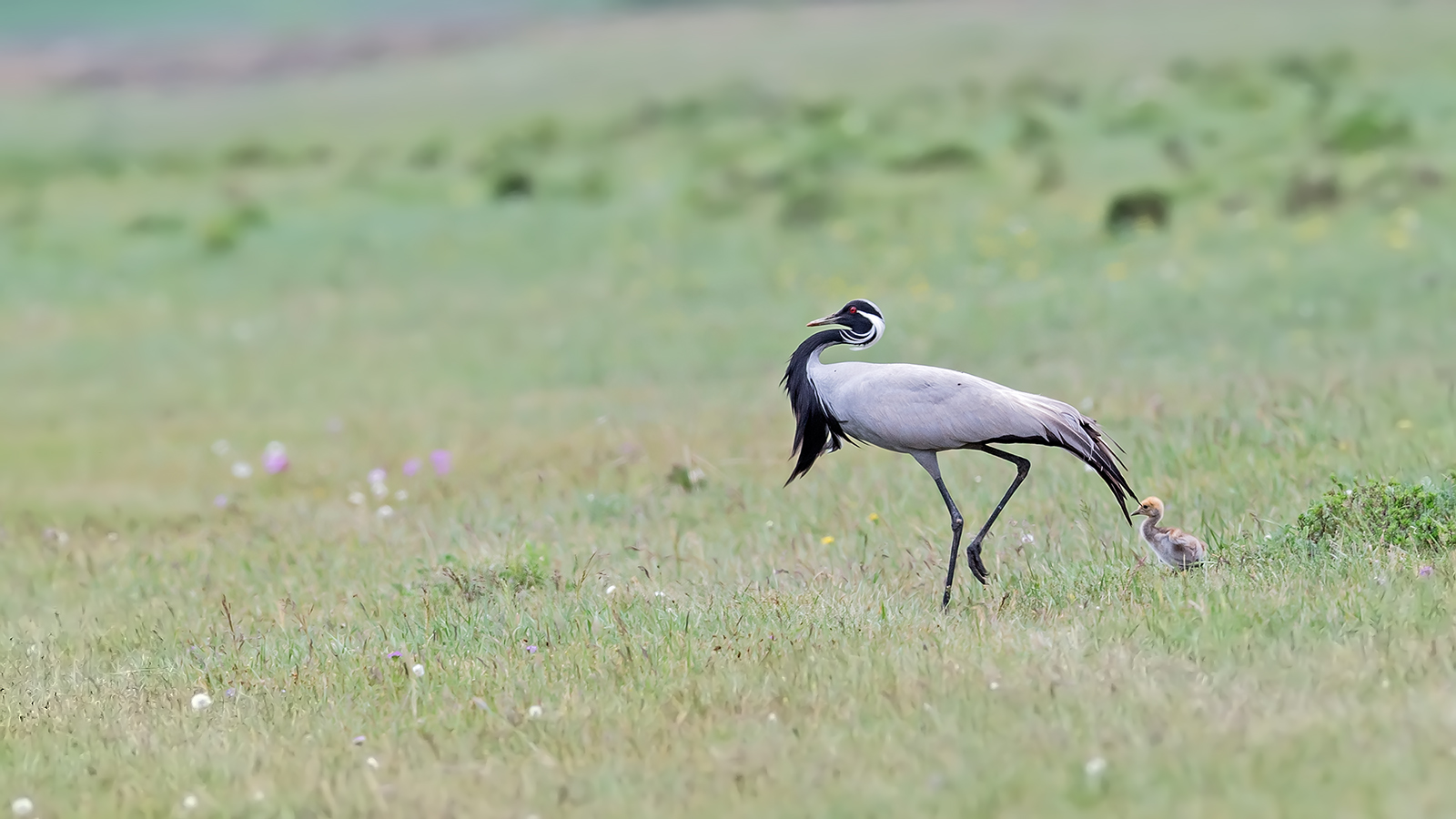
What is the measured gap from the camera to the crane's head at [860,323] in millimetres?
6816

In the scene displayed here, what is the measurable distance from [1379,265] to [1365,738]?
37.5 feet

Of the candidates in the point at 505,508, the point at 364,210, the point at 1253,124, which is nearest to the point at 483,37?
the point at 364,210

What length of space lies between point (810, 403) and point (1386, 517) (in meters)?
2.38

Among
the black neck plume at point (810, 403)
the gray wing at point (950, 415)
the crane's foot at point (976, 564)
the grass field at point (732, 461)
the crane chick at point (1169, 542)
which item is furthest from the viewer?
the black neck plume at point (810, 403)

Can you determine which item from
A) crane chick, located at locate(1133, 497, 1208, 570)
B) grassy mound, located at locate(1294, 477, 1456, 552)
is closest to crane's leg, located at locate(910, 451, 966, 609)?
crane chick, located at locate(1133, 497, 1208, 570)

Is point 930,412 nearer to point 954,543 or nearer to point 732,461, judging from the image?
point 954,543

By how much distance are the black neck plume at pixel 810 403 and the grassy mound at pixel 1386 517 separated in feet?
6.48

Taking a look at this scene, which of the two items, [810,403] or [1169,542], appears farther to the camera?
[810,403]

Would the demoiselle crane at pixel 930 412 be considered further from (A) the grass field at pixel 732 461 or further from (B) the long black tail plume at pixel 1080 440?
(A) the grass field at pixel 732 461

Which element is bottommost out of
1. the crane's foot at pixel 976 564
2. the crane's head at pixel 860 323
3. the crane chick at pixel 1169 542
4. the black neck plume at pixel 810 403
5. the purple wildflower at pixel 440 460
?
the purple wildflower at pixel 440 460

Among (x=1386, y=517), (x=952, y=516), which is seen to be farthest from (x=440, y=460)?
(x=1386, y=517)

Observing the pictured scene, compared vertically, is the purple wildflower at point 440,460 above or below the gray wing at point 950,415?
below

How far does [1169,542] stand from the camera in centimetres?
667

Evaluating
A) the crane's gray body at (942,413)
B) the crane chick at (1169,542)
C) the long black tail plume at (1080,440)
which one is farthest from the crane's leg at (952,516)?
the crane chick at (1169,542)
